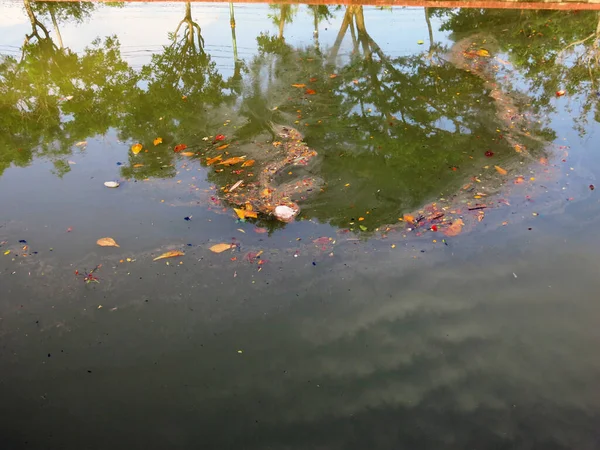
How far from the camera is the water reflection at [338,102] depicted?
5090 millimetres

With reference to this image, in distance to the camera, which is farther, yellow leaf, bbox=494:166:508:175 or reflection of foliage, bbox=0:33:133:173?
reflection of foliage, bbox=0:33:133:173

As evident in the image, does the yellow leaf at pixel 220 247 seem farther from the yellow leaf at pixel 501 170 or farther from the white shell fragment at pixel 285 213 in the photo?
the yellow leaf at pixel 501 170

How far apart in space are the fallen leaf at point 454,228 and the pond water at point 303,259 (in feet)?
0.08

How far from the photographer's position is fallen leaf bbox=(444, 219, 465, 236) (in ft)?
13.9

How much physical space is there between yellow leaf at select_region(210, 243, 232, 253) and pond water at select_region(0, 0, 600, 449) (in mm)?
23

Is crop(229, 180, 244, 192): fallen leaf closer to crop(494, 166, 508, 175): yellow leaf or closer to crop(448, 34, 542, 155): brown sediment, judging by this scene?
crop(494, 166, 508, 175): yellow leaf

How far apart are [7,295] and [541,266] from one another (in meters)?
4.90

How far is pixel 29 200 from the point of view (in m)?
4.84

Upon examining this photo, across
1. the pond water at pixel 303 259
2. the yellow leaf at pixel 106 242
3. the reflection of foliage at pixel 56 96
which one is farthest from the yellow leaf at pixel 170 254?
the reflection of foliage at pixel 56 96

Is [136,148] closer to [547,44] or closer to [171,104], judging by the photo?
[171,104]

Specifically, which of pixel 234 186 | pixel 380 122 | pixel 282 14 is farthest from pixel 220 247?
pixel 282 14

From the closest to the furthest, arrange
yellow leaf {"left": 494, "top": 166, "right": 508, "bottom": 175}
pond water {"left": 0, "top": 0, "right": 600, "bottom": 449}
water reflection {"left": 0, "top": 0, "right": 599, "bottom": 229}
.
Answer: pond water {"left": 0, "top": 0, "right": 600, "bottom": 449}
yellow leaf {"left": 494, "top": 166, "right": 508, "bottom": 175}
water reflection {"left": 0, "top": 0, "right": 599, "bottom": 229}

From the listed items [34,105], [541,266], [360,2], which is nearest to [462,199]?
[541,266]

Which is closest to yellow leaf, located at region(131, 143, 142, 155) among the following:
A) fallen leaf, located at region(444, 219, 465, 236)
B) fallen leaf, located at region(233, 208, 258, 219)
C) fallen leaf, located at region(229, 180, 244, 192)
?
fallen leaf, located at region(229, 180, 244, 192)
